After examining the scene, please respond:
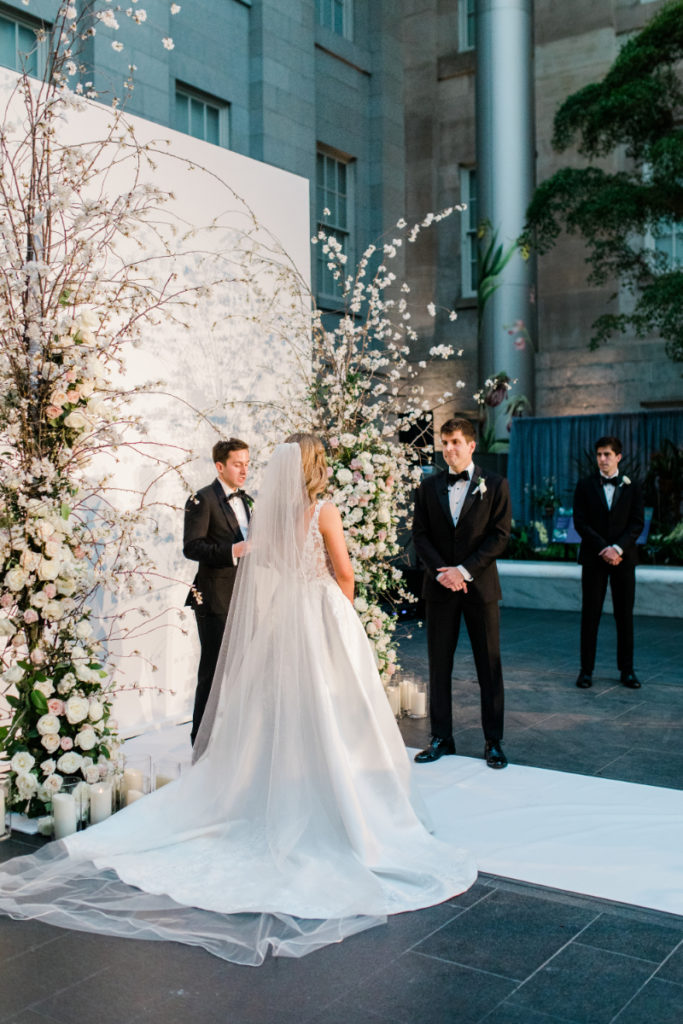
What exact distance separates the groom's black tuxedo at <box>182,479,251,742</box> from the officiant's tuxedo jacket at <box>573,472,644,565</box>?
302 centimetres

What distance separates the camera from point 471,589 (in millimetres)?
5699

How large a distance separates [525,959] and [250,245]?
5.34m

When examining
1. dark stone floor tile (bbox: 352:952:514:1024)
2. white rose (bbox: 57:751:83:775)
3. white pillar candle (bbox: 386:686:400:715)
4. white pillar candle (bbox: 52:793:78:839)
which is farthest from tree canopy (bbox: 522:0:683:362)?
dark stone floor tile (bbox: 352:952:514:1024)

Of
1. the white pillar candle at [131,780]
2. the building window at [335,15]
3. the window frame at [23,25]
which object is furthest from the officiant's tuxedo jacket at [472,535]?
the building window at [335,15]

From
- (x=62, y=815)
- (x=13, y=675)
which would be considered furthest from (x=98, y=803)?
(x=13, y=675)

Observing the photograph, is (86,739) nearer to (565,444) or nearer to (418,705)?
(418,705)

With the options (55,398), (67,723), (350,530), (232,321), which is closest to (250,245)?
(232,321)

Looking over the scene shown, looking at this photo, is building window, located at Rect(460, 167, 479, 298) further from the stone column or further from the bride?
the bride

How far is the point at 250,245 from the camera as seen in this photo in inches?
288

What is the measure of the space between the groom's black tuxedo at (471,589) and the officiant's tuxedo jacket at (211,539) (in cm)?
107

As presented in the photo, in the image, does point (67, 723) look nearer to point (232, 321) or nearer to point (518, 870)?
point (518, 870)

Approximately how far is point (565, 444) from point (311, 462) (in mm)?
11106

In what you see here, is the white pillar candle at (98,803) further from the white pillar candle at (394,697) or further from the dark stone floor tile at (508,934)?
the white pillar candle at (394,697)

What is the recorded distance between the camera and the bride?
11.9 feet
